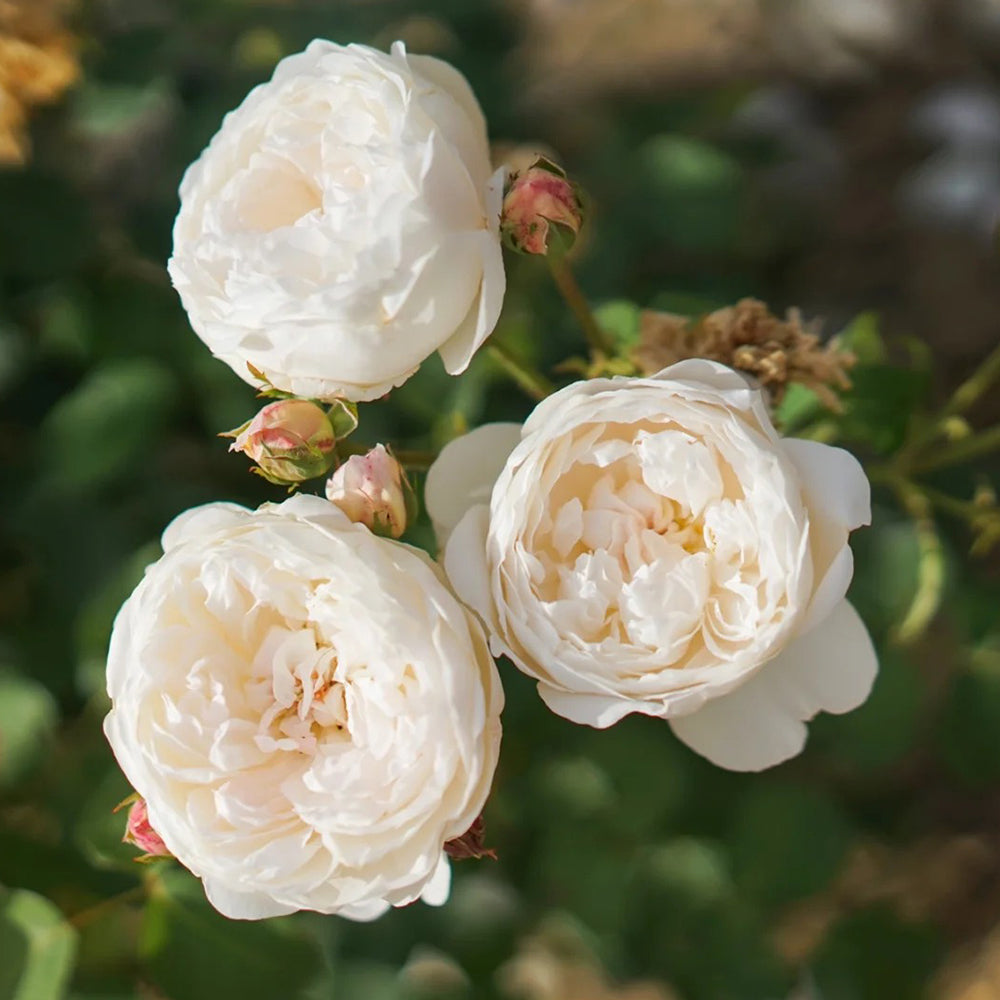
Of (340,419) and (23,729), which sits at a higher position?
(340,419)

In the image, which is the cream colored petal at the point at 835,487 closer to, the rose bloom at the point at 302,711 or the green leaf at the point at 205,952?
the rose bloom at the point at 302,711

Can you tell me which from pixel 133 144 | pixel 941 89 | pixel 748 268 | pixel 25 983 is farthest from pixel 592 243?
pixel 25 983

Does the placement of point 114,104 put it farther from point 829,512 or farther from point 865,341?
point 829,512

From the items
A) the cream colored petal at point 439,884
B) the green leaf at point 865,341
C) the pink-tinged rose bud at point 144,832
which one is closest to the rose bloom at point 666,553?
the cream colored petal at point 439,884

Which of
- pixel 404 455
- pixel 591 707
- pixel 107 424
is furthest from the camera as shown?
pixel 107 424

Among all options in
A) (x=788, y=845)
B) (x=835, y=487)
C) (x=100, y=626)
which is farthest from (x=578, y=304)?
(x=788, y=845)

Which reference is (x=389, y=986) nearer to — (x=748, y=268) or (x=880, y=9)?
(x=748, y=268)

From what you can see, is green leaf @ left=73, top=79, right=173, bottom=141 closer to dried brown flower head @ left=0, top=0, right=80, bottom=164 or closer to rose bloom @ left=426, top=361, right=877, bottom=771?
dried brown flower head @ left=0, top=0, right=80, bottom=164
